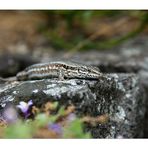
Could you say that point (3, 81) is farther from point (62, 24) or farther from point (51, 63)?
point (62, 24)

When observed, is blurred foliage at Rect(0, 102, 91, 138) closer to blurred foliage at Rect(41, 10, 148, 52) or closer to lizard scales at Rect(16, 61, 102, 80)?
lizard scales at Rect(16, 61, 102, 80)

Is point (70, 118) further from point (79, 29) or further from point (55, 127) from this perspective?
point (79, 29)

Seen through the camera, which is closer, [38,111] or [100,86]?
[38,111]

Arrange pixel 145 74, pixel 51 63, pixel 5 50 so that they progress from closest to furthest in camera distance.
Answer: pixel 51 63
pixel 145 74
pixel 5 50

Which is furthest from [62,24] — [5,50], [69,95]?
[69,95]

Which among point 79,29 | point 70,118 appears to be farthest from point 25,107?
point 79,29

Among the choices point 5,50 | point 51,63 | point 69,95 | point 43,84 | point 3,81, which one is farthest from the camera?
point 5,50

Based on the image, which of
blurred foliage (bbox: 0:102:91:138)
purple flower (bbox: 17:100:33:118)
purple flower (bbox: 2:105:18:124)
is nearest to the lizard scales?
purple flower (bbox: 2:105:18:124)
